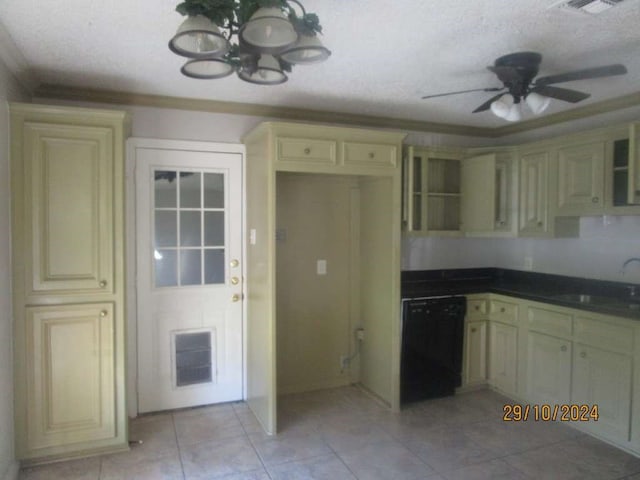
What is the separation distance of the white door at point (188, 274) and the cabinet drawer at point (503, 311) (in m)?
2.17

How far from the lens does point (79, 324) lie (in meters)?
2.72

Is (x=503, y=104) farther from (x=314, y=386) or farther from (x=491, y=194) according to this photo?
(x=314, y=386)

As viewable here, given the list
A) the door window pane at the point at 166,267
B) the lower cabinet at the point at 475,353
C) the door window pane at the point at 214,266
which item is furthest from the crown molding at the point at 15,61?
the lower cabinet at the point at 475,353

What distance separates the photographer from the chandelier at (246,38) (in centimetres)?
154

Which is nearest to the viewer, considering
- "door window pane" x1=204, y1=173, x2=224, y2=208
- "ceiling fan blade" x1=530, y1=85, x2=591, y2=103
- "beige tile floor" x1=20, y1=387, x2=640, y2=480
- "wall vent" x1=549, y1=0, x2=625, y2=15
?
"wall vent" x1=549, y1=0, x2=625, y2=15

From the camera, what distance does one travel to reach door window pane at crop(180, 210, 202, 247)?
11.3 ft

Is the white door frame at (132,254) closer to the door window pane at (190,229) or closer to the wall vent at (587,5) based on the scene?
the door window pane at (190,229)

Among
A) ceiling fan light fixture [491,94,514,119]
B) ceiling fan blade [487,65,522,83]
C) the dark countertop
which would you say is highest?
ceiling fan blade [487,65,522,83]

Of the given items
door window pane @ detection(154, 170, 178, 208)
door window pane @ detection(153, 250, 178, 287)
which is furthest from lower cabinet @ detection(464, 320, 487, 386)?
door window pane @ detection(154, 170, 178, 208)

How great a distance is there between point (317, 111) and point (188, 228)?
4.84 feet

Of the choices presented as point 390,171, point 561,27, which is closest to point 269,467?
point 390,171

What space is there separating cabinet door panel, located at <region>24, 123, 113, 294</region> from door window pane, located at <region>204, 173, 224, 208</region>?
0.86 m

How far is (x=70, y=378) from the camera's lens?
8.91 ft

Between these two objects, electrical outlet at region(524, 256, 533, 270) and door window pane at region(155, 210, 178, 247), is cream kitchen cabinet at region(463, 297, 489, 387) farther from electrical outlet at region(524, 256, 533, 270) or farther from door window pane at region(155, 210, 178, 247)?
door window pane at region(155, 210, 178, 247)
